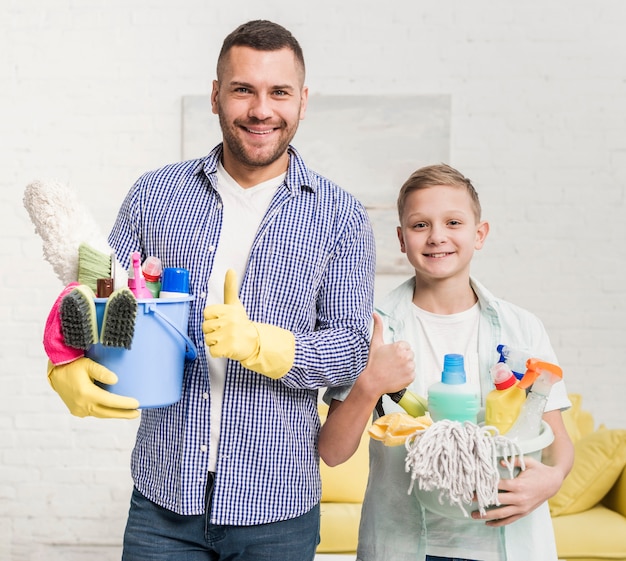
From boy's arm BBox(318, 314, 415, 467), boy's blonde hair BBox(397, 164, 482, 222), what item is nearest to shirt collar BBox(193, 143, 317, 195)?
boy's blonde hair BBox(397, 164, 482, 222)

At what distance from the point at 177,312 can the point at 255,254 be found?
214 mm

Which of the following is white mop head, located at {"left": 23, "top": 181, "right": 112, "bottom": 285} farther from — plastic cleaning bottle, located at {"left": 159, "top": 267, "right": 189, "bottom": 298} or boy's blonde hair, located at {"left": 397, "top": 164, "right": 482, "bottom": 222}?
boy's blonde hair, located at {"left": 397, "top": 164, "right": 482, "bottom": 222}

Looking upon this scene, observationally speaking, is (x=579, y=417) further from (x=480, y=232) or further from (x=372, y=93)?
(x=480, y=232)

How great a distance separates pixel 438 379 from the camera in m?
1.50

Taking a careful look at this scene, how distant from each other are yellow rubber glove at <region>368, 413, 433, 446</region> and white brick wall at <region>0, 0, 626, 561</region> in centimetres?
231

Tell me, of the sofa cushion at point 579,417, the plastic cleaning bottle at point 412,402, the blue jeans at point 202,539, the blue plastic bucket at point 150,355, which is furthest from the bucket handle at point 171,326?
the sofa cushion at point 579,417

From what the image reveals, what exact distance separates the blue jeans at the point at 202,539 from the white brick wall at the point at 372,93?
228 centimetres

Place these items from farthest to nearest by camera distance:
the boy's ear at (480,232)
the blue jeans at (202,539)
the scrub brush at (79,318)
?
the boy's ear at (480,232) < the blue jeans at (202,539) < the scrub brush at (79,318)

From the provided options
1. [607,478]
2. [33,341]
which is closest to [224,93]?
[607,478]

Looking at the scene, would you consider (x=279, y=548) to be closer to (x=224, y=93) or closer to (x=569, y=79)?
(x=224, y=93)

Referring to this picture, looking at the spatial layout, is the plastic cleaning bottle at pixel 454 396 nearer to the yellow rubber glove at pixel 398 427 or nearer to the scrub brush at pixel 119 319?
the yellow rubber glove at pixel 398 427

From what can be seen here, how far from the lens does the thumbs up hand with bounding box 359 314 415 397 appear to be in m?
1.38

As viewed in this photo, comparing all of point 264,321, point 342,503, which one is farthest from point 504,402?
point 342,503

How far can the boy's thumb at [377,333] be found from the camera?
4.86 feet
